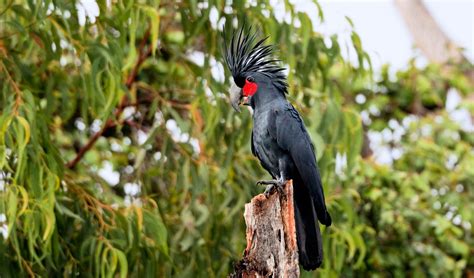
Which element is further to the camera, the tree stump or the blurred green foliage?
the blurred green foliage

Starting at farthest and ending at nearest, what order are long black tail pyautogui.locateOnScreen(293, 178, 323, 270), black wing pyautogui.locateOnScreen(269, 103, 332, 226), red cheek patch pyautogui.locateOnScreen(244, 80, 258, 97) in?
red cheek patch pyautogui.locateOnScreen(244, 80, 258, 97) < black wing pyautogui.locateOnScreen(269, 103, 332, 226) < long black tail pyautogui.locateOnScreen(293, 178, 323, 270)

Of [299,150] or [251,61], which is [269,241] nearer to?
[299,150]

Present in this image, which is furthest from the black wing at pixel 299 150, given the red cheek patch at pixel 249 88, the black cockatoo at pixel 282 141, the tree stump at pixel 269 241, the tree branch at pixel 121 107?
the tree branch at pixel 121 107

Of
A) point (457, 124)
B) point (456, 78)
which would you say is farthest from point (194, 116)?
point (456, 78)

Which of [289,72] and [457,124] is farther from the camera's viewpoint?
[457,124]

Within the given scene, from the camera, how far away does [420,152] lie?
20.5 feet

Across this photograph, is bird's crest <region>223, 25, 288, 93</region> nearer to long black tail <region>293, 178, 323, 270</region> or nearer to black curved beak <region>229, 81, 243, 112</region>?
black curved beak <region>229, 81, 243, 112</region>

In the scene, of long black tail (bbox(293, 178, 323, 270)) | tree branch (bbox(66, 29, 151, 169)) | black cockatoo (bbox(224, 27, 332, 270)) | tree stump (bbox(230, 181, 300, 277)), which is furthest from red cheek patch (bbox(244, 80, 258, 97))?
tree branch (bbox(66, 29, 151, 169))

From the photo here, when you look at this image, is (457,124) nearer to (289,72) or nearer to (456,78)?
(456,78)

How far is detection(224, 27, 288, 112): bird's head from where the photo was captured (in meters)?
3.87

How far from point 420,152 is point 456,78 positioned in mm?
943

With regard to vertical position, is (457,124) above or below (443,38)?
below

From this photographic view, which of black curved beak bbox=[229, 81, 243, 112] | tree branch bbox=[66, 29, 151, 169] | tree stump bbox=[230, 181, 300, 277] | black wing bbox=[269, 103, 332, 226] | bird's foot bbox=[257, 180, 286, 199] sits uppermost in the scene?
tree branch bbox=[66, 29, 151, 169]

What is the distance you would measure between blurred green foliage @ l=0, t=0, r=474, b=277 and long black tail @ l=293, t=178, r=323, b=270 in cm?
52
